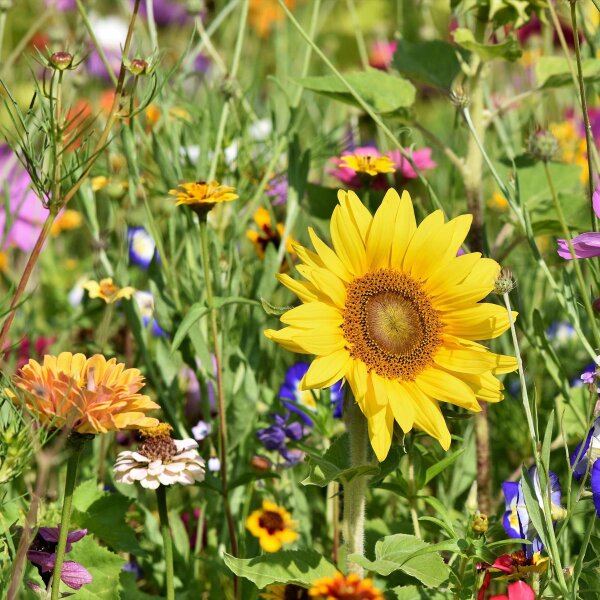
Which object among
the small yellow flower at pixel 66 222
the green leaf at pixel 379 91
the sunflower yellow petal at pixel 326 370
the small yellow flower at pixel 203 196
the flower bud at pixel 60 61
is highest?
the small yellow flower at pixel 66 222

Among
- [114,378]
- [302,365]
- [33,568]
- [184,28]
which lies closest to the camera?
[114,378]

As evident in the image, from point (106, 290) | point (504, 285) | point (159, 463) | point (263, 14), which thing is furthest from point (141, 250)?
point (263, 14)

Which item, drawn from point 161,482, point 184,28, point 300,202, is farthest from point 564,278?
point 184,28

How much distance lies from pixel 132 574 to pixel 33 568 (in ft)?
0.36

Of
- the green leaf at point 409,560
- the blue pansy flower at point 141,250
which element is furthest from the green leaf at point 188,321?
the blue pansy flower at point 141,250

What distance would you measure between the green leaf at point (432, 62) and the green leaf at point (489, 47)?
86 millimetres

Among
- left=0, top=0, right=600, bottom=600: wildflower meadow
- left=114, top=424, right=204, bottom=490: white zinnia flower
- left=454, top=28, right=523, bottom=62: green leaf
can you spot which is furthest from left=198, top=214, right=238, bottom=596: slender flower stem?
left=454, top=28, right=523, bottom=62: green leaf

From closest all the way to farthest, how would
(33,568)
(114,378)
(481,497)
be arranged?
(114,378), (33,568), (481,497)

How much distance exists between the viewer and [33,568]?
34.7 inches

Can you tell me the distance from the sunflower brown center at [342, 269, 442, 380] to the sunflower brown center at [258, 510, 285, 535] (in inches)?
9.5

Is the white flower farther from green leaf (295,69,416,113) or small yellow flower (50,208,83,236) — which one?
small yellow flower (50,208,83,236)

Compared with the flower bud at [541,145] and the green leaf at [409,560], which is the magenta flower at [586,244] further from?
the green leaf at [409,560]

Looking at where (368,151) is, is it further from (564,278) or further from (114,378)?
(114,378)

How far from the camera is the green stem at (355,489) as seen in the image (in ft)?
2.66
